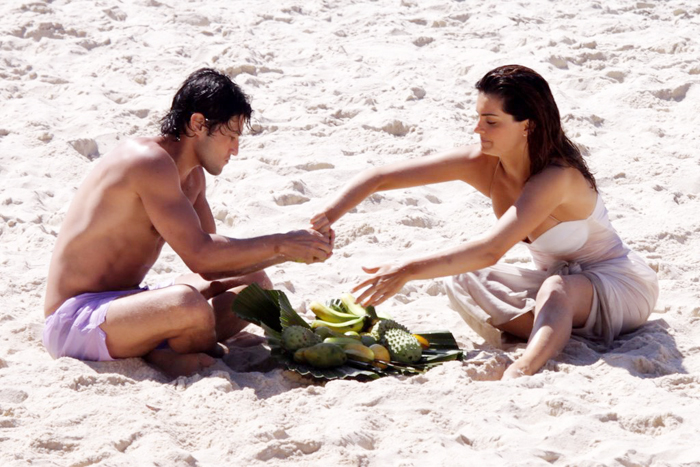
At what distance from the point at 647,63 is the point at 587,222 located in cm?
340

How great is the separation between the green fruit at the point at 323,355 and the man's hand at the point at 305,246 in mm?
419

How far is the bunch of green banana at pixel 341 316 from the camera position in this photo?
12.8 ft

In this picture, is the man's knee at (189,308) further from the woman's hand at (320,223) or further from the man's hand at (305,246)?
the woman's hand at (320,223)

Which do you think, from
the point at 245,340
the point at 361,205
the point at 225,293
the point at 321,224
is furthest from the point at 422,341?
the point at 361,205

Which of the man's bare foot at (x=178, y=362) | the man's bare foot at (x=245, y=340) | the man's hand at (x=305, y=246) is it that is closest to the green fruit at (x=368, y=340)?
the man's hand at (x=305, y=246)

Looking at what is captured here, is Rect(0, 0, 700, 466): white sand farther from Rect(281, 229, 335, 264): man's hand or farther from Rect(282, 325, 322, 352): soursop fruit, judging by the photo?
Rect(281, 229, 335, 264): man's hand

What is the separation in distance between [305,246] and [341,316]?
1.29ft

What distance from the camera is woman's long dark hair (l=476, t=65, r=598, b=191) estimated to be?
375cm

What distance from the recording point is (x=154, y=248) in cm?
379

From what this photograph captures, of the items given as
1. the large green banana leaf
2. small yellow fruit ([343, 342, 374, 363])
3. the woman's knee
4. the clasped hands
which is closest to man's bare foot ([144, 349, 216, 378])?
the large green banana leaf

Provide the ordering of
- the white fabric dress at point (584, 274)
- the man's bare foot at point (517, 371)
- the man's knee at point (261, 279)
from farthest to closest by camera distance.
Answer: the man's knee at point (261, 279)
the white fabric dress at point (584, 274)
the man's bare foot at point (517, 371)

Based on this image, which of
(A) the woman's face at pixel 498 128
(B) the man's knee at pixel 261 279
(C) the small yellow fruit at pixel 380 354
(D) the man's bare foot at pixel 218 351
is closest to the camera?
(C) the small yellow fruit at pixel 380 354

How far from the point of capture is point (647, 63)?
6887 mm

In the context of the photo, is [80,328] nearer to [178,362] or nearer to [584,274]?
[178,362]
